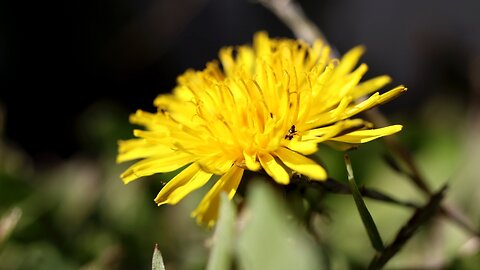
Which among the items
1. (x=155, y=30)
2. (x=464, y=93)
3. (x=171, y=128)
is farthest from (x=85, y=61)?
(x=171, y=128)

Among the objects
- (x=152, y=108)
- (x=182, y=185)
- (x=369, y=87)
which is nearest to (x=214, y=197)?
(x=182, y=185)

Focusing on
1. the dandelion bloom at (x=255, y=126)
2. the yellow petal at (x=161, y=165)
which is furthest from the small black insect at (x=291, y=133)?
the yellow petal at (x=161, y=165)

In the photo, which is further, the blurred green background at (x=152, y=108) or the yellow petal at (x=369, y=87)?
the blurred green background at (x=152, y=108)

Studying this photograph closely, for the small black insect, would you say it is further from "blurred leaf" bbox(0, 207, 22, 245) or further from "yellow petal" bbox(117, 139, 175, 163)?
"blurred leaf" bbox(0, 207, 22, 245)

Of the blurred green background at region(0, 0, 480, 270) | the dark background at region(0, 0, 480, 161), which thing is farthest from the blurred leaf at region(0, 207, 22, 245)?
the dark background at region(0, 0, 480, 161)

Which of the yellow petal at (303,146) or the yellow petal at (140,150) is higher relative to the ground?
the yellow petal at (140,150)

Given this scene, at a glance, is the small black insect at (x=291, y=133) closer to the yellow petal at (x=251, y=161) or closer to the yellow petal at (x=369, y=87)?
the yellow petal at (x=251, y=161)

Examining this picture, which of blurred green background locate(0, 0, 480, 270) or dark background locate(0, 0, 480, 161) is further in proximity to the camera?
dark background locate(0, 0, 480, 161)

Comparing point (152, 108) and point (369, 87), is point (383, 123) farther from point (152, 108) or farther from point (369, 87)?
point (152, 108)
